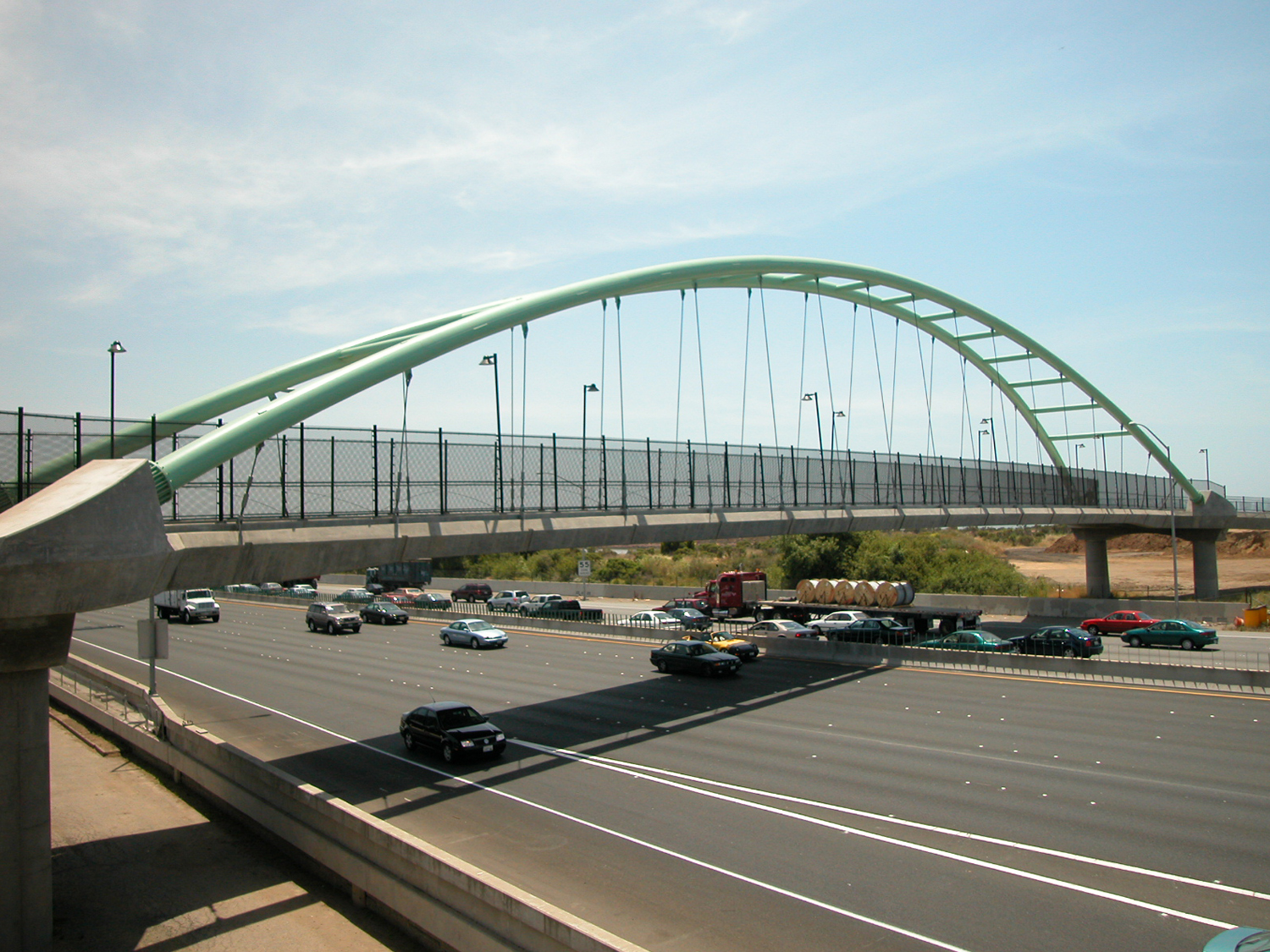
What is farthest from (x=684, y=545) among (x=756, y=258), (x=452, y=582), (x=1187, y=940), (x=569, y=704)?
(x=1187, y=940)

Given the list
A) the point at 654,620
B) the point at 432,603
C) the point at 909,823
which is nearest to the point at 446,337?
the point at 909,823

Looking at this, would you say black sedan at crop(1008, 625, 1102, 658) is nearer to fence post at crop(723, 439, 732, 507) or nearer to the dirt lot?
fence post at crop(723, 439, 732, 507)

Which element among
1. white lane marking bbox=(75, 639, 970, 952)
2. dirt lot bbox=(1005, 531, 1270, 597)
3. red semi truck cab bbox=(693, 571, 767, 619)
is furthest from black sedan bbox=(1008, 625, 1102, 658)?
dirt lot bbox=(1005, 531, 1270, 597)

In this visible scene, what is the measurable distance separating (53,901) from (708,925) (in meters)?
10.4

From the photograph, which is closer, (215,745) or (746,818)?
(746,818)

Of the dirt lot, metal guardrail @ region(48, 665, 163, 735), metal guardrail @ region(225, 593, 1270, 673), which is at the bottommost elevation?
the dirt lot

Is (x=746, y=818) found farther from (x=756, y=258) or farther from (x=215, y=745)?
(x=756, y=258)

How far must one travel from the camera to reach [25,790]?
1227cm

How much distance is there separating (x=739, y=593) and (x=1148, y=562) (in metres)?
74.0

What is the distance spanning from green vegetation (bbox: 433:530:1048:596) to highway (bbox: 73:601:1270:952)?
37.0 meters

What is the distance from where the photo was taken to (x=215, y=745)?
17516 millimetres

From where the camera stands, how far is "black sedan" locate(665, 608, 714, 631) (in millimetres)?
40438

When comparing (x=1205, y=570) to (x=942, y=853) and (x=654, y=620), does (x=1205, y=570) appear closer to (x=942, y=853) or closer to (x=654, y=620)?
(x=654, y=620)

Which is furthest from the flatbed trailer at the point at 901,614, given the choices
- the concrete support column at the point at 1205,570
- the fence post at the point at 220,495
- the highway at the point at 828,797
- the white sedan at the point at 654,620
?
the fence post at the point at 220,495
